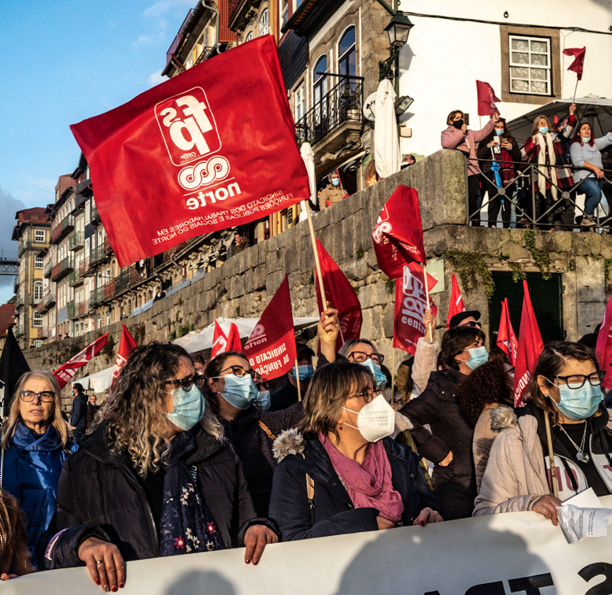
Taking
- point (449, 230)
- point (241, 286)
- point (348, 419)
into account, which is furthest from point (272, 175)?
point (241, 286)

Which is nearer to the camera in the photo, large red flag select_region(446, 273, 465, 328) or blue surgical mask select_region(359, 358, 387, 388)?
blue surgical mask select_region(359, 358, 387, 388)

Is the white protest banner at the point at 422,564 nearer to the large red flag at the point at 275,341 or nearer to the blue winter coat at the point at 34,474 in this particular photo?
the blue winter coat at the point at 34,474

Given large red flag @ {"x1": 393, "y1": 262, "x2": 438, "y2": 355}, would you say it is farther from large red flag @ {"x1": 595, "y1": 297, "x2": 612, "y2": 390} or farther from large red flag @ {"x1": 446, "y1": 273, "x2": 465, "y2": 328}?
large red flag @ {"x1": 595, "y1": 297, "x2": 612, "y2": 390}

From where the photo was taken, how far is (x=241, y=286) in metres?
16.1

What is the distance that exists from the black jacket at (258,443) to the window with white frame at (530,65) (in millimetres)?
12782

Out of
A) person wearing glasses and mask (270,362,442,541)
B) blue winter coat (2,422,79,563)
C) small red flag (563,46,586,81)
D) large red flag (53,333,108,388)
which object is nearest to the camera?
person wearing glasses and mask (270,362,442,541)

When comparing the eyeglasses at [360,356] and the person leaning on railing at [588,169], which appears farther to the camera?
the person leaning on railing at [588,169]

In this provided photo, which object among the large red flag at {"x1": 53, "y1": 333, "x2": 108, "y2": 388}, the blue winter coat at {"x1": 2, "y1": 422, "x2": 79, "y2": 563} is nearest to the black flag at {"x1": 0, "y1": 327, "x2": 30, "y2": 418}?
the blue winter coat at {"x1": 2, "y1": 422, "x2": 79, "y2": 563}

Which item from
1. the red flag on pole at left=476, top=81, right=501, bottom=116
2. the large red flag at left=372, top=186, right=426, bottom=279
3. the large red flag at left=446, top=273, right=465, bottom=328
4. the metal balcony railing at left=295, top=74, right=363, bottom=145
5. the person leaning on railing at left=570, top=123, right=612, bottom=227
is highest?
the metal balcony railing at left=295, top=74, right=363, bottom=145

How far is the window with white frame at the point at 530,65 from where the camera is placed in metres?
15.6

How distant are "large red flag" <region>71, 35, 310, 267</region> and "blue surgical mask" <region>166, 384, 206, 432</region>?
1.66 metres

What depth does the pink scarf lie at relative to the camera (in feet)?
9.76

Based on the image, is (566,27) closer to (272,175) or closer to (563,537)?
(272,175)

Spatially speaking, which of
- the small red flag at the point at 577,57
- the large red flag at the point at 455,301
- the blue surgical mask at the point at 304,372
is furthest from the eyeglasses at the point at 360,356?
the small red flag at the point at 577,57
